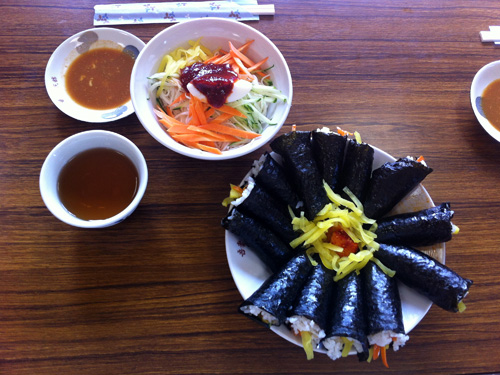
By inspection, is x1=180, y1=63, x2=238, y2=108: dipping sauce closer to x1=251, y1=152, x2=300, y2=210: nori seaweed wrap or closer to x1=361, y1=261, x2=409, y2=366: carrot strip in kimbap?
x1=251, y1=152, x2=300, y2=210: nori seaweed wrap

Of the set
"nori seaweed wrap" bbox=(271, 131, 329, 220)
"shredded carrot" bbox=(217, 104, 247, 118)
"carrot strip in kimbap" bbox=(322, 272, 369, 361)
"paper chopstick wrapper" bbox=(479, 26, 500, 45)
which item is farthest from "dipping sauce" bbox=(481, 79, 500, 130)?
"shredded carrot" bbox=(217, 104, 247, 118)

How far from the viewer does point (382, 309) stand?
128 cm

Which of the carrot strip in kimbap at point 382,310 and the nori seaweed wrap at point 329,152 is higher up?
the nori seaweed wrap at point 329,152

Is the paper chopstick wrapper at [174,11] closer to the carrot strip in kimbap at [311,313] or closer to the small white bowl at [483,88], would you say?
the small white bowl at [483,88]

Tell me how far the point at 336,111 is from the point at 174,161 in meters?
0.76

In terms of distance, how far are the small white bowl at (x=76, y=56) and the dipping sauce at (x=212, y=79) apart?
326mm

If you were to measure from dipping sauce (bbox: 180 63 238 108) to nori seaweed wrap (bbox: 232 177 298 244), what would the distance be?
1.07 feet

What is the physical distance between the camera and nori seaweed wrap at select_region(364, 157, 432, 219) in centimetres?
142

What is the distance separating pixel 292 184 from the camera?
59.1 inches

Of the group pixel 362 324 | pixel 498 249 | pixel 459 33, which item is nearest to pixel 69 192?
pixel 362 324

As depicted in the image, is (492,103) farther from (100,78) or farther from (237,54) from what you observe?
(100,78)

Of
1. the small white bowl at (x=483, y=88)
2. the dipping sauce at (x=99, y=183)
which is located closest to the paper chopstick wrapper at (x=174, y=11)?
the dipping sauce at (x=99, y=183)

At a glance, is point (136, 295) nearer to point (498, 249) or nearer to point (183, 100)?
point (183, 100)

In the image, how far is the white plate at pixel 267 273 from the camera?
1322 mm
